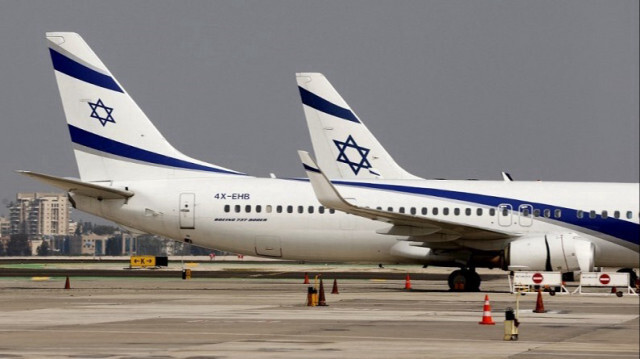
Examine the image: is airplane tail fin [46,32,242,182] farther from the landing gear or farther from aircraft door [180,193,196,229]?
the landing gear

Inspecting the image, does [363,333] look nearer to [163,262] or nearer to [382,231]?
[382,231]

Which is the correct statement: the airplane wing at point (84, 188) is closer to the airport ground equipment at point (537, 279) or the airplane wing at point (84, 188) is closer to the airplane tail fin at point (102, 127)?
the airplane tail fin at point (102, 127)

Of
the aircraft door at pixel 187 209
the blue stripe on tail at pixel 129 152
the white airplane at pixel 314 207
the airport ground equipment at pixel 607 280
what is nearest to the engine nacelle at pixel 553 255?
the white airplane at pixel 314 207

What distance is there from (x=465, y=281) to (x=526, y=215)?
3.13m

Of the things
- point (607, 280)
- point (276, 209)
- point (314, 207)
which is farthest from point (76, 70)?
point (607, 280)

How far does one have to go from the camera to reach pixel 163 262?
3204 inches

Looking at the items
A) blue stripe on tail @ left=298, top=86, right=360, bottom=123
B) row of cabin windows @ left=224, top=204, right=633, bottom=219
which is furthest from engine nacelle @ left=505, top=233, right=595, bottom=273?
blue stripe on tail @ left=298, top=86, right=360, bottom=123

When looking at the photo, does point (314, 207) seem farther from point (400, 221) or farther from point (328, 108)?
point (328, 108)

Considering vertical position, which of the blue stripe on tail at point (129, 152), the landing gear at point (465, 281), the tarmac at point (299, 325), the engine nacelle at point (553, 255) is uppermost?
the blue stripe on tail at point (129, 152)

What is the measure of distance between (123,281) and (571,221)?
64.2ft

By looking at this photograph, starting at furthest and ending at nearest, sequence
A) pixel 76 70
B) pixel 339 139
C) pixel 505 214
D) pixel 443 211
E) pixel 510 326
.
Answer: pixel 339 139 < pixel 76 70 < pixel 443 211 < pixel 505 214 < pixel 510 326

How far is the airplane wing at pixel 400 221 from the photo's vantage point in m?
40.9

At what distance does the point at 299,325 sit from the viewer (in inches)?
1078

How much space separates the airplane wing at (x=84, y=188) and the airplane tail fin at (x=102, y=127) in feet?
4.20
